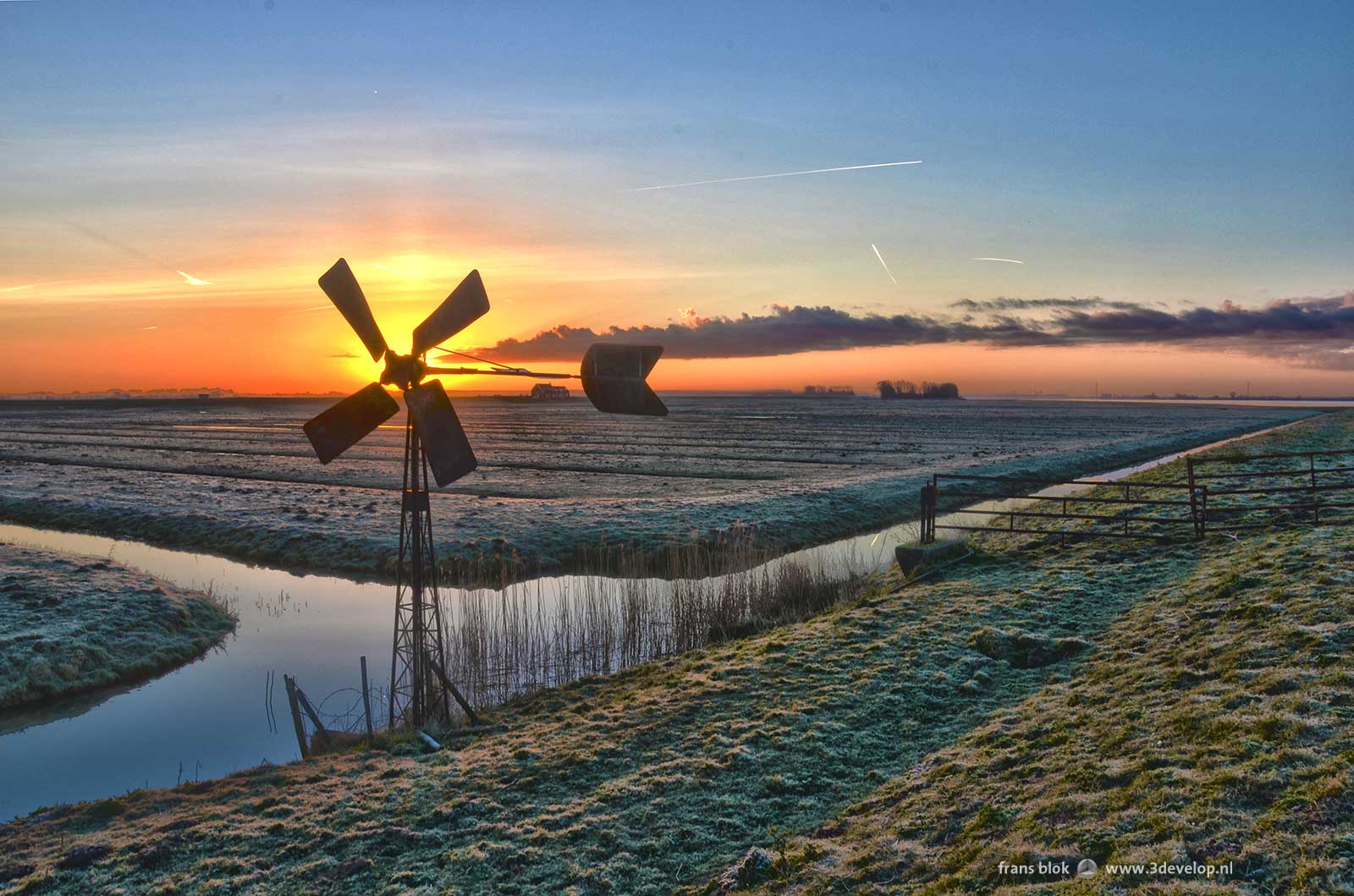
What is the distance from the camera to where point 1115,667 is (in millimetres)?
10836

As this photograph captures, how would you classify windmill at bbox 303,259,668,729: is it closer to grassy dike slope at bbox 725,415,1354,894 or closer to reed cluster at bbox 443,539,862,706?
reed cluster at bbox 443,539,862,706

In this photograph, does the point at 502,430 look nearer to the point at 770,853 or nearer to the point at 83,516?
the point at 83,516

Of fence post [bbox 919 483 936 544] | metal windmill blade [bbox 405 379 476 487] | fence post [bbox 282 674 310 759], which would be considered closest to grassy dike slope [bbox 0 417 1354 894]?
fence post [bbox 282 674 310 759]

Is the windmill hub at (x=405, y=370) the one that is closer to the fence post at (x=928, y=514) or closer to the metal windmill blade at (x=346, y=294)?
the metal windmill blade at (x=346, y=294)

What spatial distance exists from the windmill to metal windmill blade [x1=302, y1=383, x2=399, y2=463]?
13mm

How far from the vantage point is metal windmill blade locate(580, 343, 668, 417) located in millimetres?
11617

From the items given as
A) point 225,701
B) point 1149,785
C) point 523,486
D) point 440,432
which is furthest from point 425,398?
point 523,486

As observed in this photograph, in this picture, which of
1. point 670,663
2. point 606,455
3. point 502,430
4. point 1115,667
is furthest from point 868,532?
point 502,430

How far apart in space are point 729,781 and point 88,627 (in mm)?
15331

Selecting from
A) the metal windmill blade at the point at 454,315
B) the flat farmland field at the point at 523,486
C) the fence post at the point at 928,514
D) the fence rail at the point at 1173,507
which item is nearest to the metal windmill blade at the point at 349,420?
the metal windmill blade at the point at 454,315

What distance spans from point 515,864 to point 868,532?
80.8 ft

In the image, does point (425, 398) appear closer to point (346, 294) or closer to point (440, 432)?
point (440, 432)

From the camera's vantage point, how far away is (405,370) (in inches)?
474

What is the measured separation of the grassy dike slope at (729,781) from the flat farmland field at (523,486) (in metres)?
12.5
